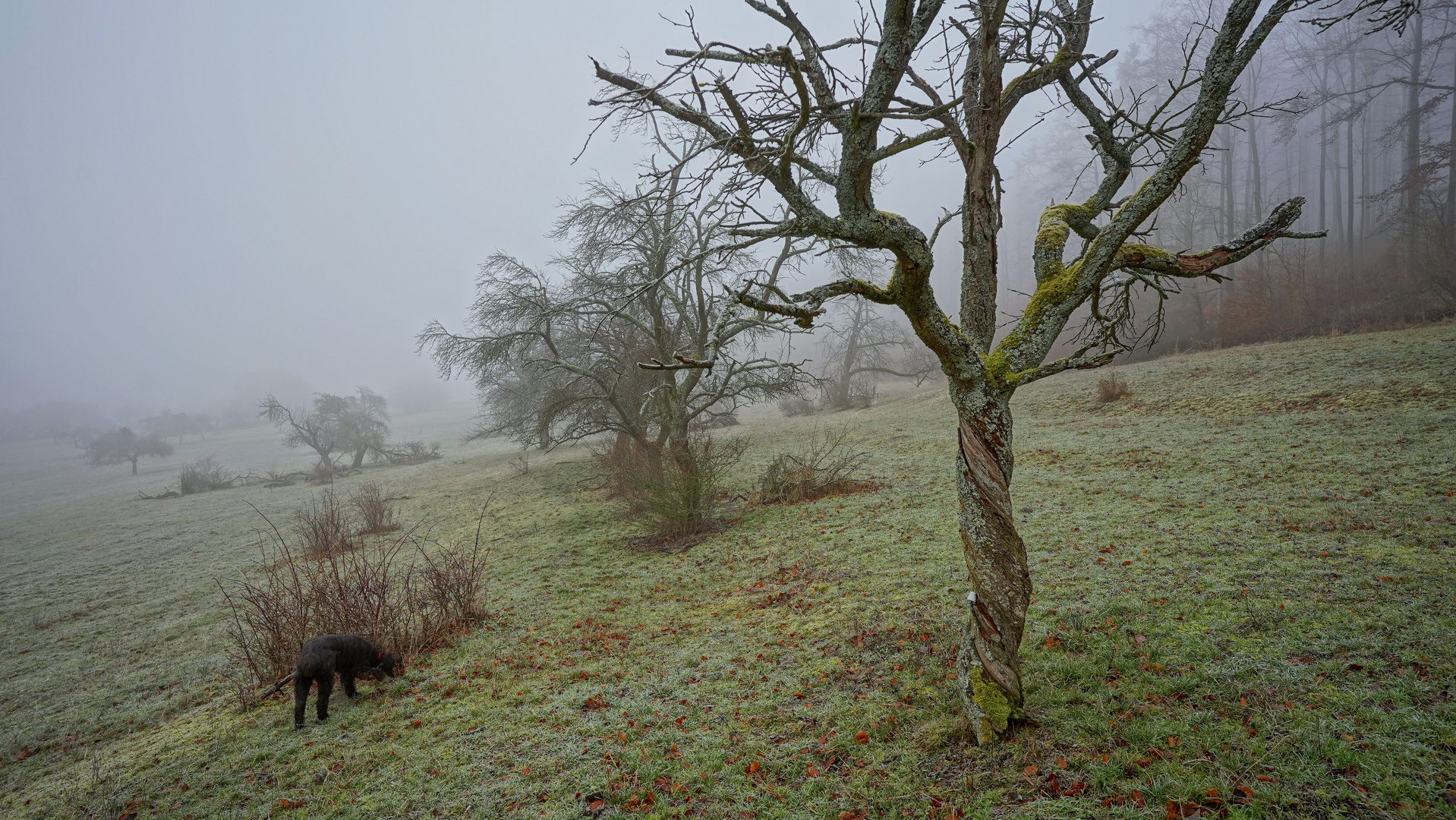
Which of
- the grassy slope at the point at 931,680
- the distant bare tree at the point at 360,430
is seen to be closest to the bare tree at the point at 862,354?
the grassy slope at the point at 931,680

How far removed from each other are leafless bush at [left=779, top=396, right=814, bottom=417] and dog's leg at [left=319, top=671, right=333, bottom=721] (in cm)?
2255

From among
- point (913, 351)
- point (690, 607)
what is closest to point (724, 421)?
point (913, 351)

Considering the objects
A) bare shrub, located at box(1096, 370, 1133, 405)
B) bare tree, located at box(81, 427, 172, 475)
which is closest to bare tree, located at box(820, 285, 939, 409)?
bare shrub, located at box(1096, 370, 1133, 405)

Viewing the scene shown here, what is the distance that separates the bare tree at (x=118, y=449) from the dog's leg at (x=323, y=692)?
144 feet

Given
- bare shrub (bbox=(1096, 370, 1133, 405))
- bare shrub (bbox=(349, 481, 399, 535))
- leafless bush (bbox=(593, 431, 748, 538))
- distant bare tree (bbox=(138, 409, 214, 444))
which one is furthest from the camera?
distant bare tree (bbox=(138, 409, 214, 444))

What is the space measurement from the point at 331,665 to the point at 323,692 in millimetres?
215

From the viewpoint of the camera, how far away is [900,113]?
9.11 feet

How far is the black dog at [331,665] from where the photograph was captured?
14.8ft

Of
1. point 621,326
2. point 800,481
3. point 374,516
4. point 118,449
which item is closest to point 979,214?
point 800,481

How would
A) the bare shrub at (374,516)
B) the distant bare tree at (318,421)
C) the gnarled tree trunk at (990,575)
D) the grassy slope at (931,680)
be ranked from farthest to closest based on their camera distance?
the distant bare tree at (318,421), the bare shrub at (374,516), the gnarled tree trunk at (990,575), the grassy slope at (931,680)

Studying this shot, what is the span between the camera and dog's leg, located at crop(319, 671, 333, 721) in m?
4.61

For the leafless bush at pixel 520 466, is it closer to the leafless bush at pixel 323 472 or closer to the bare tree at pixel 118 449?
the leafless bush at pixel 323 472

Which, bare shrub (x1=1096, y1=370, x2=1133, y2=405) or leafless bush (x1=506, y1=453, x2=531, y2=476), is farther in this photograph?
leafless bush (x1=506, y1=453, x2=531, y2=476)

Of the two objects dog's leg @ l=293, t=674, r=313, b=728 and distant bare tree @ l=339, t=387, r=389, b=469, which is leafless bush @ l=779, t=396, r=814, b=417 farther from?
dog's leg @ l=293, t=674, r=313, b=728
